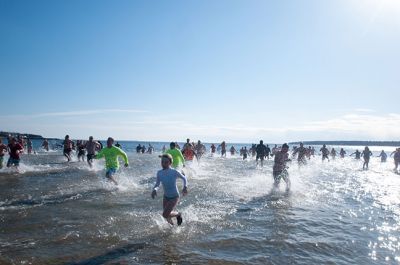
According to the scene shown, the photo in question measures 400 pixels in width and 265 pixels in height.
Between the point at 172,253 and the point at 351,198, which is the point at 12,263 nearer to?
the point at 172,253

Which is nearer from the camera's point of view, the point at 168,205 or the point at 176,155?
the point at 168,205

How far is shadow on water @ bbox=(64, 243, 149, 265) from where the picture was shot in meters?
5.58

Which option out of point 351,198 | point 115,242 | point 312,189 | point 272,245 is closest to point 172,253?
point 115,242

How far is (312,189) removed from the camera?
48.7ft

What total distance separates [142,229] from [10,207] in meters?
4.26

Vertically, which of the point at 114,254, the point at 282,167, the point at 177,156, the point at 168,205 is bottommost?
the point at 114,254

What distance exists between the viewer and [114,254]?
599 centimetres

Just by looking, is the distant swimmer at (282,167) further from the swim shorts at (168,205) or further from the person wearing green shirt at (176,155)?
the swim shorts at (168,205)

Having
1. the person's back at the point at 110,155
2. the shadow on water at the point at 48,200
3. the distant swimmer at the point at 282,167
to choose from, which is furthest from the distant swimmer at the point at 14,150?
the distant swimmer at the point at 282,167

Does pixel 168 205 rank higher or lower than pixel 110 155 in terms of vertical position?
lower

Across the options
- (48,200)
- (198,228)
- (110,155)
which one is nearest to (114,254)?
(198,228)

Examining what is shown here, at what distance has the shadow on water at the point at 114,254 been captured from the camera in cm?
558

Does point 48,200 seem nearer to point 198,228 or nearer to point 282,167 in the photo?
point 198,228

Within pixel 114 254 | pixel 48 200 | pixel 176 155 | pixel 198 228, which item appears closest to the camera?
pixel 114 254
